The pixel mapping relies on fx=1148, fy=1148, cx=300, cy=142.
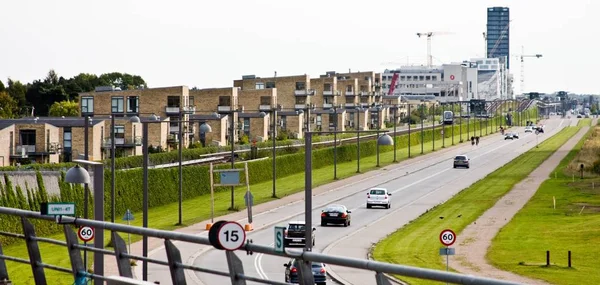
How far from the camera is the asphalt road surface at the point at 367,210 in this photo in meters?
50.2

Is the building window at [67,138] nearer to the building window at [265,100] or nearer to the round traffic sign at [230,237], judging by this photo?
the building window at [265,100]

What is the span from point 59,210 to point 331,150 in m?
118

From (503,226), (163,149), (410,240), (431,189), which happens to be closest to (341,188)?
(431,189)

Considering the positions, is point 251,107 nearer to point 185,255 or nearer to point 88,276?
point 185,255

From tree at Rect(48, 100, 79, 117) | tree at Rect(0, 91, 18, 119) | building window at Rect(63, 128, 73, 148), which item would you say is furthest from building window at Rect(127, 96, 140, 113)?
building window at Rect(63, 128, 73, 148)

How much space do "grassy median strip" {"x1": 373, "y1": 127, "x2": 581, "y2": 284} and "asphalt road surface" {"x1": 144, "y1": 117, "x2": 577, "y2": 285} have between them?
112 cm

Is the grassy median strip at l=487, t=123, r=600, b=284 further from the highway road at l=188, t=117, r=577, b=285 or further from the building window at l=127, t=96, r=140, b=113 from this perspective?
the building window at l=127, t=96, r=140, b=113

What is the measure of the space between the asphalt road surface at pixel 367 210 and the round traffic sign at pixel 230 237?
24996 mm

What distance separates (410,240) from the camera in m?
63.2

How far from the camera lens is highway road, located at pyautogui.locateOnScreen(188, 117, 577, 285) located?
50.9 meters

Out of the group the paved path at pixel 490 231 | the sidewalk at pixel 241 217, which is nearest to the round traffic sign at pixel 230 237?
the sidewalk at pixel 241 217

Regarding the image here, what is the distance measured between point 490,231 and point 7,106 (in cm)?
9151

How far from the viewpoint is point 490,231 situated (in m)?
68.0

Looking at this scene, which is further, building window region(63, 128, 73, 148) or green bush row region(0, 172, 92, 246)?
building window region(63, 128, 73, 148)
